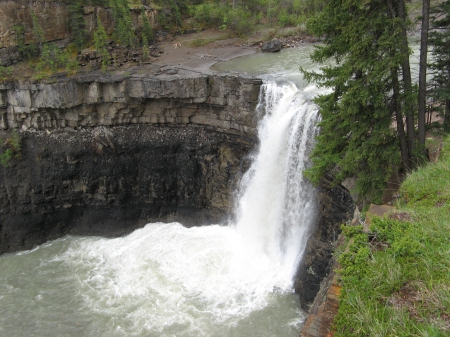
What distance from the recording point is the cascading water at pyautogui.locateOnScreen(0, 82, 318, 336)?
14.8m

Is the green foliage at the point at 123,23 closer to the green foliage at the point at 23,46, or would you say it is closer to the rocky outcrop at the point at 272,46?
the green foliage at the point at 23,46

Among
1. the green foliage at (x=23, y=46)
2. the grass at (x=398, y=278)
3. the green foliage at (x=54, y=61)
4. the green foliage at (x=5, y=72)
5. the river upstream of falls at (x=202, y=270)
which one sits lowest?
the river upstream of falls at (x=202, y=270)

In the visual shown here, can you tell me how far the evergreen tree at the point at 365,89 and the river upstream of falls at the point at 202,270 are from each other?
3789 millimetres

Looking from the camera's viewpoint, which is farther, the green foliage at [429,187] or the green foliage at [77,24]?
the green foliage at [77,24]

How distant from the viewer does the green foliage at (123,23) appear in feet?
83.0

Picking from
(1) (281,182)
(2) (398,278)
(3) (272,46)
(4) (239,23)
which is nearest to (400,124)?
(2) (398,278)

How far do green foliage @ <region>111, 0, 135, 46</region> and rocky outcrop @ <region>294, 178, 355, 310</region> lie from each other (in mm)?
17368

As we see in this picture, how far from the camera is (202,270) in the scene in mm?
17219

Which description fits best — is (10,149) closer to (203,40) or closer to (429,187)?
(203,40)

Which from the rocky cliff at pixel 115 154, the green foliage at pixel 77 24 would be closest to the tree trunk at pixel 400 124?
the rocky cliff at pixel 115 154

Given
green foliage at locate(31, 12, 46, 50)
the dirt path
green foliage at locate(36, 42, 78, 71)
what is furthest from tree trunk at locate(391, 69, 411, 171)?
green foliage at locate(31, 12, 46, 50)

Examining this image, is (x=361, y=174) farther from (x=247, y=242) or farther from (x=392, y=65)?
(x=247, y=242)

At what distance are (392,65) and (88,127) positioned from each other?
16977mm

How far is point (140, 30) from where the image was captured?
1101 inches
